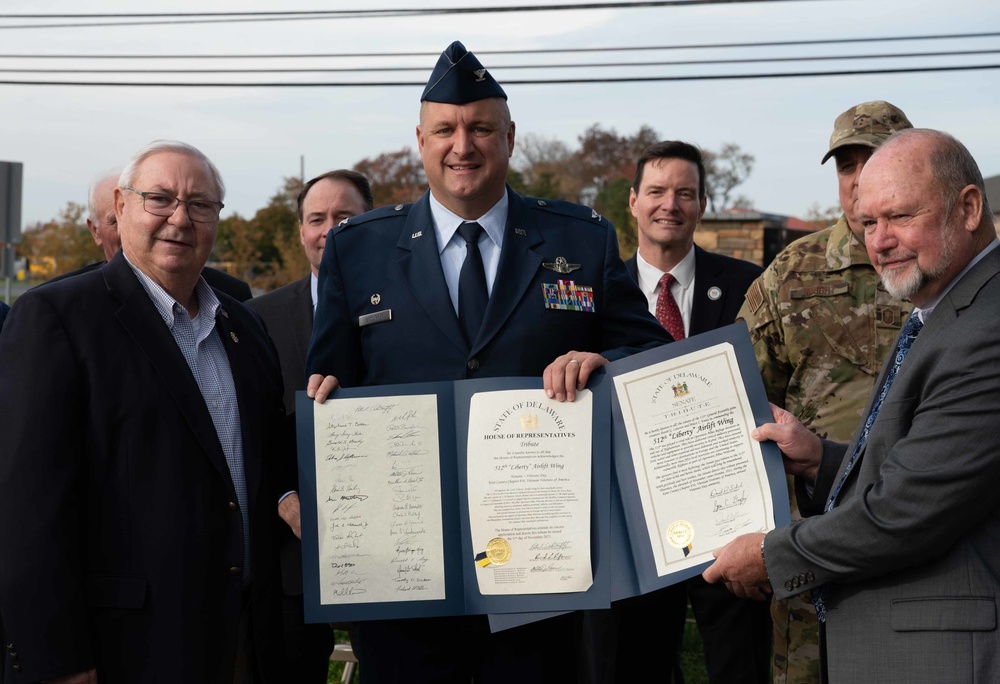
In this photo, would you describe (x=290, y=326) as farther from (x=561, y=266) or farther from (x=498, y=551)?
(x=498, y=551)

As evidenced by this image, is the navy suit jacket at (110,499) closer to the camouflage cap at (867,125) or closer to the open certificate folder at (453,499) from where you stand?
the open certificate folder at (453,499)

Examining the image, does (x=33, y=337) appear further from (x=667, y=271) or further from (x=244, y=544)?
(x=667, y=271)

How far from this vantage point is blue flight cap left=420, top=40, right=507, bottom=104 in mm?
3213

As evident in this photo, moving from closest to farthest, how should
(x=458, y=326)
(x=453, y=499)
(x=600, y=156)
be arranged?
(x=453, y=499) → (x=458, y=326) → (x=600, y=156)

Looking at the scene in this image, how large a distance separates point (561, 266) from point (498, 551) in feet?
3.11

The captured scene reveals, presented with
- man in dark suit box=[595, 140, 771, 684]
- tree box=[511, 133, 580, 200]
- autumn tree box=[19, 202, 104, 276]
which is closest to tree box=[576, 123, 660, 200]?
tree box=[511, 133, 580, 200]

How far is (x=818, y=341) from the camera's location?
3854 millimetres

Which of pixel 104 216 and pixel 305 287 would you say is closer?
pixel 305 287

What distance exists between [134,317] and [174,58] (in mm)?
20181

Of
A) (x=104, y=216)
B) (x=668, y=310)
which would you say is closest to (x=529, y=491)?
(x=668, y=310)

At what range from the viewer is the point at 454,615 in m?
3.01

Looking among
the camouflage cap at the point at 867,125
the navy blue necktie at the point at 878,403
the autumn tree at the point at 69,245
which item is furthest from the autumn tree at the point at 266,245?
the navy blue necktie at the point at 878,403

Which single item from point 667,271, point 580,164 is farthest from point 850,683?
point 580,164

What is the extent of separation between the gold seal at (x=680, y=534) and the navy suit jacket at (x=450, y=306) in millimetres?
560
